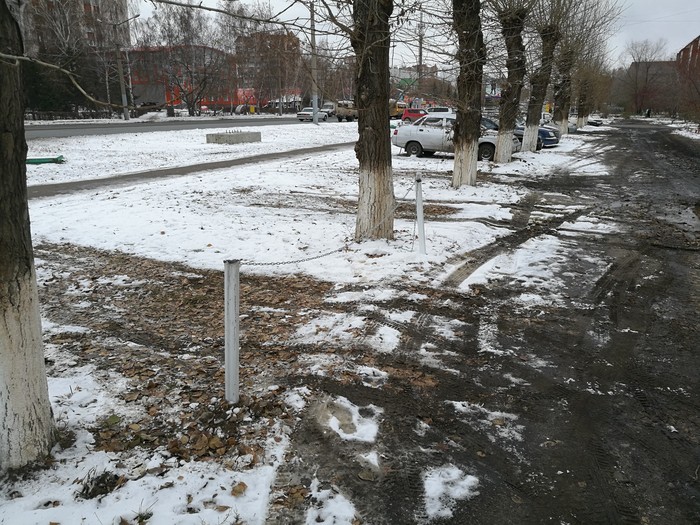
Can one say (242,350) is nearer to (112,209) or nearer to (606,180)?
(112,209)

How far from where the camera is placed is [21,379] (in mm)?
2811

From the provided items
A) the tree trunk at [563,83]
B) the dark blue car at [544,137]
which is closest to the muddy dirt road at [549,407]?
the tree trunk at [563,83]

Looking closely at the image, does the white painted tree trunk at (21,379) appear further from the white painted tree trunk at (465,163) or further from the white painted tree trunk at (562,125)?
the white painted tree trunk at (562,125)

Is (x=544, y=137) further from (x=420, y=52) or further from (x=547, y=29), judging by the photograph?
(x=420, y=52)

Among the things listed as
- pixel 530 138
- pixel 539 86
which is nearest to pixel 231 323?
pixel 539 86

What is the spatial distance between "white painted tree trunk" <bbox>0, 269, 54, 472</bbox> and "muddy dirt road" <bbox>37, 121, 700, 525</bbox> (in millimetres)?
692

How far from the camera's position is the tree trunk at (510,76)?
47.0 feet

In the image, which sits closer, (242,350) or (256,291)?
(242,350)

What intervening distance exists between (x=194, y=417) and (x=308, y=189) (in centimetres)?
970

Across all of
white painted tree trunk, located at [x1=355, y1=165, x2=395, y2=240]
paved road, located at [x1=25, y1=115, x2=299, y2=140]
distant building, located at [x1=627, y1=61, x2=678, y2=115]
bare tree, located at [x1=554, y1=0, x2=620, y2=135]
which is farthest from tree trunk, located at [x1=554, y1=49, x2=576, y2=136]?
distant building, located at [x1=627, y1=61, x2=678, y2=115]

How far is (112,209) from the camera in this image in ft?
32.1

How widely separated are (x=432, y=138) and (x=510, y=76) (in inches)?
184

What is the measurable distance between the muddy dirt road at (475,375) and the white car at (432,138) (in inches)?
519

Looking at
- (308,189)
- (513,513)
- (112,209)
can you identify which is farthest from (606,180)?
(513,513)
